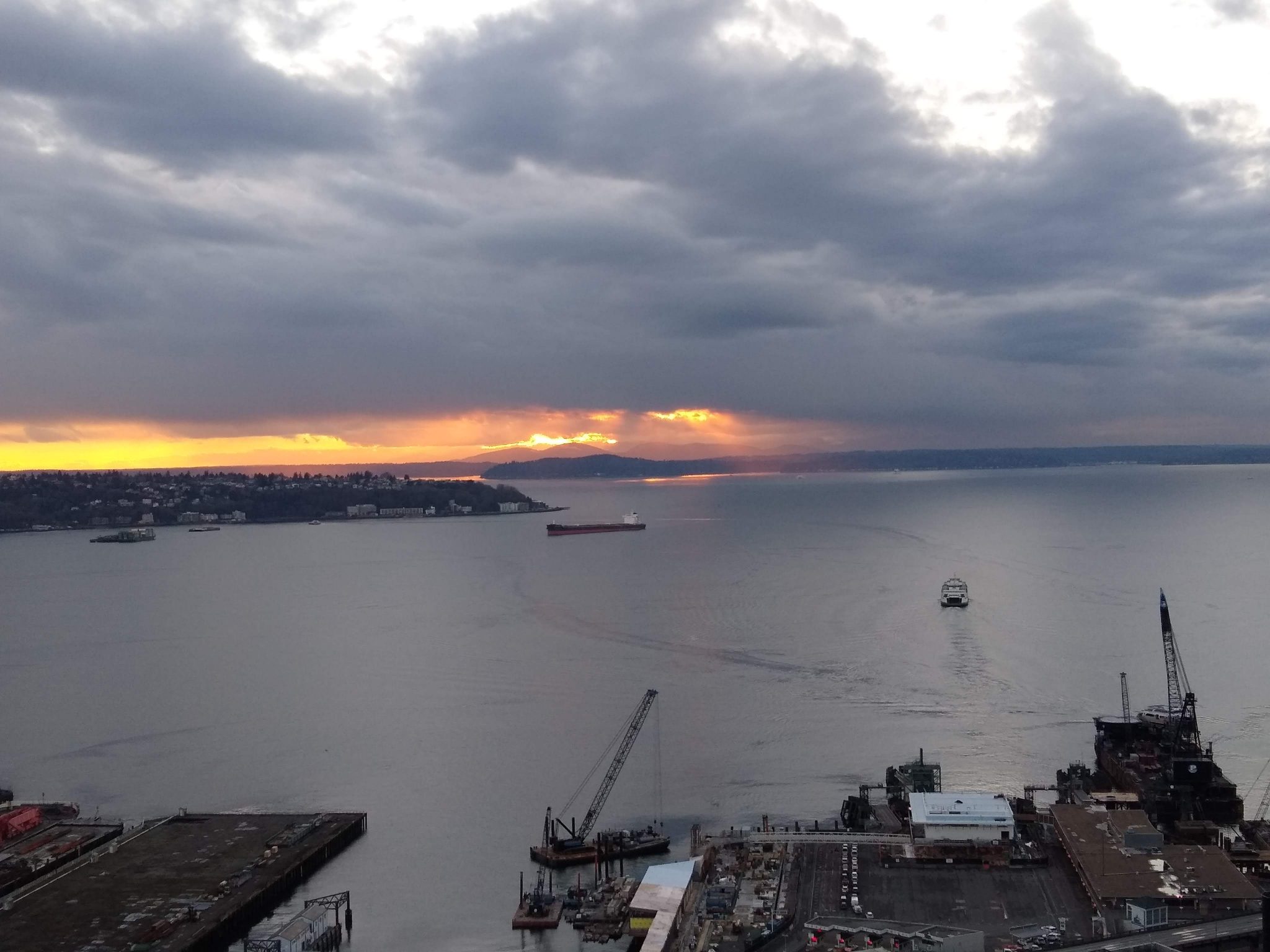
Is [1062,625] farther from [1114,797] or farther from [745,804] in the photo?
[745,804]

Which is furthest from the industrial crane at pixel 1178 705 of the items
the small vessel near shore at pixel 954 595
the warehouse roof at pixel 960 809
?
the small vessel near shore at pixel 954 595

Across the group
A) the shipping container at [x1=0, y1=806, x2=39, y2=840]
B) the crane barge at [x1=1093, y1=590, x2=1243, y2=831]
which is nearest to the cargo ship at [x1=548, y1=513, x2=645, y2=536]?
the crane barge at [x1=1093, y1=590, x2=1243, y2=831]

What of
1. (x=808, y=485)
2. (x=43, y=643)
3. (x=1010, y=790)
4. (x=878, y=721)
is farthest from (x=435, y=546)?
(x=808, y=485)

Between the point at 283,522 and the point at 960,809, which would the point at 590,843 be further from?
the point at 283,522

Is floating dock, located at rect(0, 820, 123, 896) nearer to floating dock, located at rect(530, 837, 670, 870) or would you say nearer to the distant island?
floating dock, located at rect(530, 837, 670, 870)

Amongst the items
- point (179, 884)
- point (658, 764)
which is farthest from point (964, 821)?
point (179, 884)
